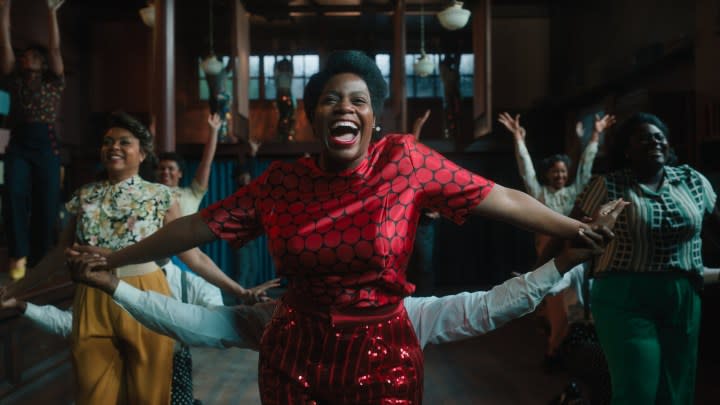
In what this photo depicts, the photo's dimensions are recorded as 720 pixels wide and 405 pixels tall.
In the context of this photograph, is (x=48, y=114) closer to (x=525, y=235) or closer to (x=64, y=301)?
(x=64, y=301)

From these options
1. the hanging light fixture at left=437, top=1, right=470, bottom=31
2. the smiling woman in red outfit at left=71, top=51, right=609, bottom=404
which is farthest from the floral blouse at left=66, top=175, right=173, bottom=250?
the hanging light fixture at left=437, top=1, right=470, bottom=31

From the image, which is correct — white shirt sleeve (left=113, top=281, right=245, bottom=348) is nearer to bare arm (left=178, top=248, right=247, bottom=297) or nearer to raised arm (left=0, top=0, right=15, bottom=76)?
bare arm (left=178, top=248, right=247, bottom=297)

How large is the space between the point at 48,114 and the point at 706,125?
4.99 m

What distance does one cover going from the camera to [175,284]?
250 cm

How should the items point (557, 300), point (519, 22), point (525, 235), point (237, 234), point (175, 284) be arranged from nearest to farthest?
point (237, 234), point (175, 284), point (557, 300), point (525, 235), point (519, 22)

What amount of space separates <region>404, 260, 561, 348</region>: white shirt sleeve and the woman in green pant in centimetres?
80

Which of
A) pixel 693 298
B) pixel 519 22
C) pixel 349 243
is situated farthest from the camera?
pixel 519 22

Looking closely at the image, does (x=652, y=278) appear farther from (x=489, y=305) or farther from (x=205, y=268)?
(x=205, y=268)

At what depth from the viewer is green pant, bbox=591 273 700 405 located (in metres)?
1.98

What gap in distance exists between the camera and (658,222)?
2027 mm

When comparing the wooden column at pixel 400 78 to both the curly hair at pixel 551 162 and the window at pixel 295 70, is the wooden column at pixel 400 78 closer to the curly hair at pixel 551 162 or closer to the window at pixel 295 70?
the curly hair at pixel 551 162

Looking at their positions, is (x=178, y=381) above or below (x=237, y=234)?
below

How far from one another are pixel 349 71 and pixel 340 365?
2.06 ft

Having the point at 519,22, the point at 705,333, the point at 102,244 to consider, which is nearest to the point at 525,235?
the point at 519,22
